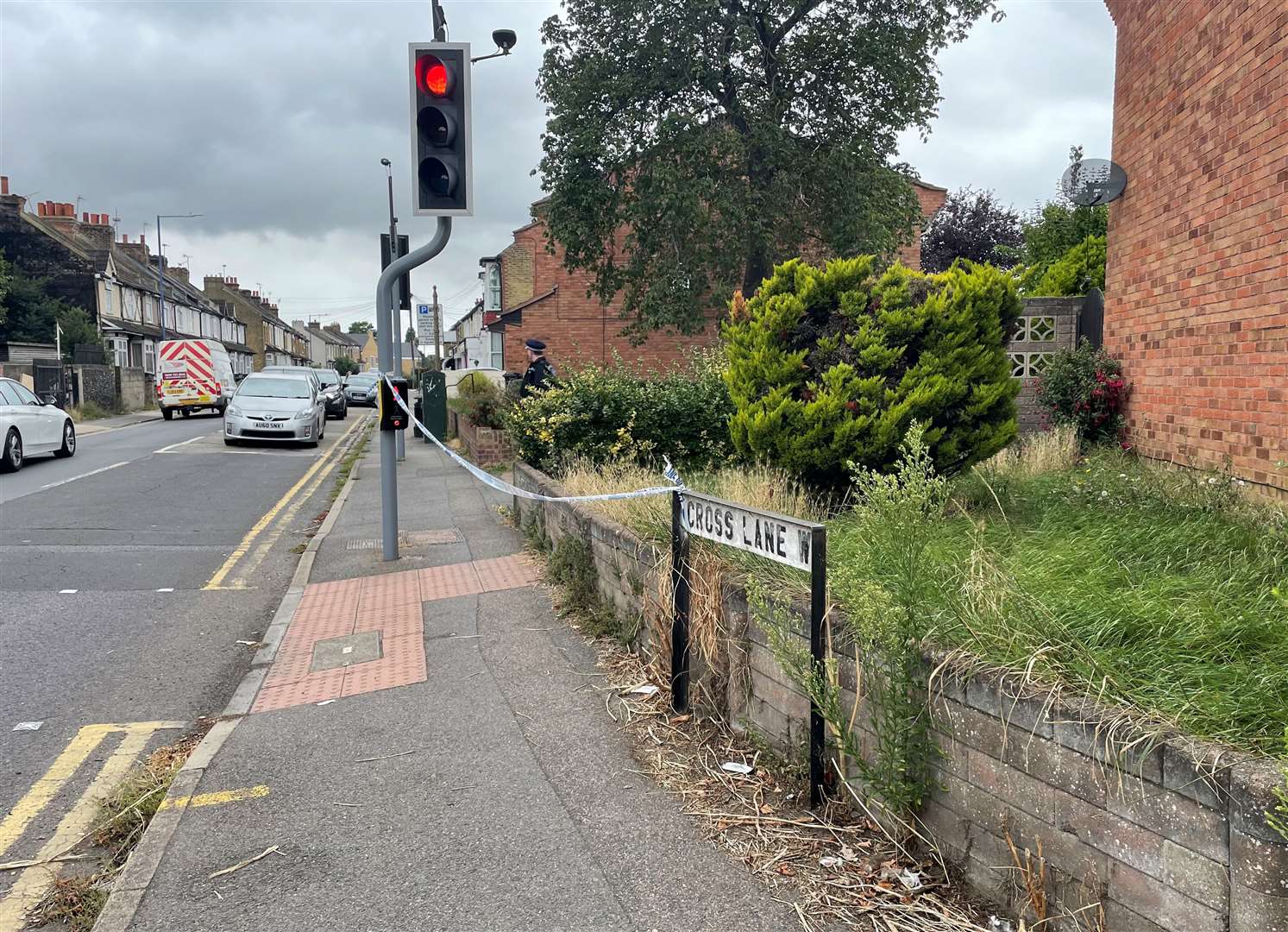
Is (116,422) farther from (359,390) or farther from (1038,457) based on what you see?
(1038,457)

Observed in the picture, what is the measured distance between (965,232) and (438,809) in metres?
32.3

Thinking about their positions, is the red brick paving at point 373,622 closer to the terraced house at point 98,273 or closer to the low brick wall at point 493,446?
the low brick wall at point 493,446

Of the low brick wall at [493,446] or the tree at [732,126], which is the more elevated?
the tree at [732,126]

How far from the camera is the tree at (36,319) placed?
40500 millimetres

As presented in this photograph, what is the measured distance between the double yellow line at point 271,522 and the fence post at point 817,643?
5973mm

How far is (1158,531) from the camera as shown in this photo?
4.55m

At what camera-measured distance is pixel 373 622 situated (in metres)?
6.75

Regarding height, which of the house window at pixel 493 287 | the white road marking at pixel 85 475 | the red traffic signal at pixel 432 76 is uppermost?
the house window at pixel 493 287

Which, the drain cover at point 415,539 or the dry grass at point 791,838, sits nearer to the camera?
the dry grass at point 791,838

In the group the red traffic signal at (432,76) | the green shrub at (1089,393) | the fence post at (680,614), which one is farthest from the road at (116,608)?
the green shrub at (1089,393)

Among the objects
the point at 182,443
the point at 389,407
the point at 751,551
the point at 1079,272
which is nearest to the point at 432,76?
the point at 389,407

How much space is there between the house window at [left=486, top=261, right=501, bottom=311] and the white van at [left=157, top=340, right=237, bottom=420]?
17.5 meters

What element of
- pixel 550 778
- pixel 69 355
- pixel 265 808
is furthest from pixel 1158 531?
pixel 69 355

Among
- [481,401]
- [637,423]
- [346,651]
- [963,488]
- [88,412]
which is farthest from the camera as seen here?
[88,412]
